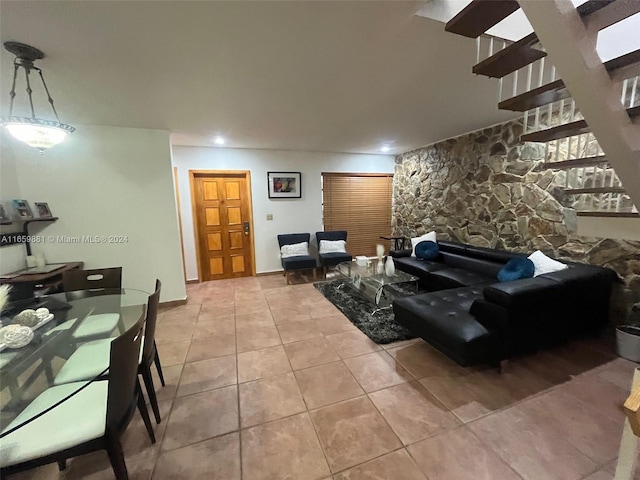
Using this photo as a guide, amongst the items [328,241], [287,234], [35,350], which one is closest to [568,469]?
[35,350]

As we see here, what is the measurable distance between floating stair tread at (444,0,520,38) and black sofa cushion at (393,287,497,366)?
1874mm

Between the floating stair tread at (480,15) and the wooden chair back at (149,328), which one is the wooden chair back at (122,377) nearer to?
the wooden chair back at (149,328)

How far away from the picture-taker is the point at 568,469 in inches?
52.1

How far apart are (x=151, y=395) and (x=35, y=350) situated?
0.66 metres

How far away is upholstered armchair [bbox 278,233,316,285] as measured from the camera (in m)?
4.41

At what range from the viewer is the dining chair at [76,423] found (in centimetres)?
104

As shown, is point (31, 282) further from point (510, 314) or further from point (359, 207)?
point (359, 207)

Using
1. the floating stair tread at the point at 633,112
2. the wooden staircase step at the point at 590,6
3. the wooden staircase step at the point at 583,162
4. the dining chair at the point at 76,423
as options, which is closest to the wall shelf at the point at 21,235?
the dining chair at the point at 76,423

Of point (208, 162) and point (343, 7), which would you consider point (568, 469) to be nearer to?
point (343, 7)

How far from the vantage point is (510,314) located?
1918 millimetres

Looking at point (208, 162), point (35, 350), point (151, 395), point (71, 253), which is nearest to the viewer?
point (35, 350)

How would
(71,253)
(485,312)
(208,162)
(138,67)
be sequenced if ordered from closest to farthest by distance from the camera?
(138,67) < (485,312) < (71,253) < (208,162)

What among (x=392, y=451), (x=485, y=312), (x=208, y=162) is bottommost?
(x=392, y=451)

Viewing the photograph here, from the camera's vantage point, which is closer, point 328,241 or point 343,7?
point 343,7
